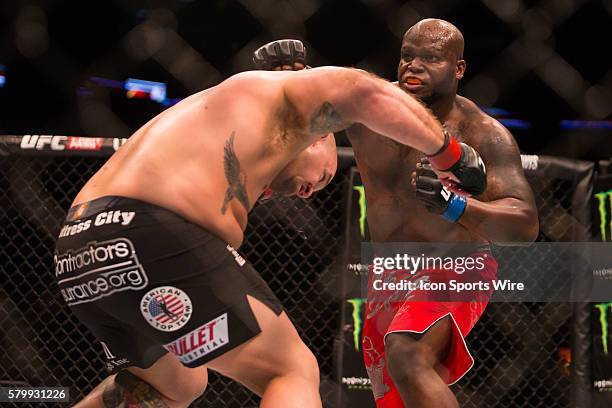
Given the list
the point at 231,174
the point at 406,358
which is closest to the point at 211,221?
the point at 231,174

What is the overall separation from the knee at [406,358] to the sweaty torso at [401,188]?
1.09 ft

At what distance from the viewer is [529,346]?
298 centimetres

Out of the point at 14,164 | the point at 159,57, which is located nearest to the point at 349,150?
the point at 159,57

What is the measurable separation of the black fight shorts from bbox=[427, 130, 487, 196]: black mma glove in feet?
1.46

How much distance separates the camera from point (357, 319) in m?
2.77

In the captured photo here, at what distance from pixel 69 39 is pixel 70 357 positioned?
48.3 inches

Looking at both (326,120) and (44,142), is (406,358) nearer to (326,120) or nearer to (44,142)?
(326,120)

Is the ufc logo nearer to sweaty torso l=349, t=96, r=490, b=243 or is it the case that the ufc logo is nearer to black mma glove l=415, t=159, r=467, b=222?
sweaty torso l=349, t=96, r=490, b=243

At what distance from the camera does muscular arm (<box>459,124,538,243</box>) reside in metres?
2.03

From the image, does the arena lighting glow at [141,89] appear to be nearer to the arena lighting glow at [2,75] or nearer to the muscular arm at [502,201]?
the arena lighting glow at [2,75]

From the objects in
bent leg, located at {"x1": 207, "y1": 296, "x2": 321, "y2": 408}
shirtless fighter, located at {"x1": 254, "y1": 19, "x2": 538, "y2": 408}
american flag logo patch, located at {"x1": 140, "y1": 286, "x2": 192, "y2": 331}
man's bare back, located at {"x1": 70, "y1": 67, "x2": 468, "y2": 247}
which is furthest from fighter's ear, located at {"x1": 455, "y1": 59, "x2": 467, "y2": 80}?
american flag logo patch, located at {"x1": 140, "y1": 286, "x2": 192, "y2": 331}

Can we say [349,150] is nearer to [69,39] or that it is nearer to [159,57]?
[159,57]

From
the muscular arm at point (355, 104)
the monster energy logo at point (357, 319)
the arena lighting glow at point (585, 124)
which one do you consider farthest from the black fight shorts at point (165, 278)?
the arena lighting glow at point (585, 124)

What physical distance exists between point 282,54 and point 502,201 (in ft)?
2.15
